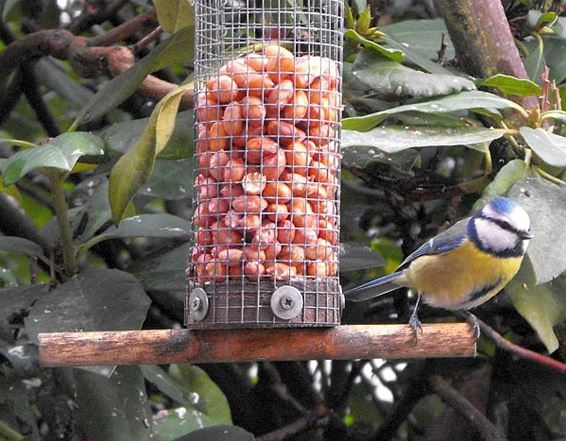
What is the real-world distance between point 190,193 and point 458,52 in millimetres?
915

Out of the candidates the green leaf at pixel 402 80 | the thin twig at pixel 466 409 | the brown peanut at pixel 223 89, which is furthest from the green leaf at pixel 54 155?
the thin twig at pixel 466 409

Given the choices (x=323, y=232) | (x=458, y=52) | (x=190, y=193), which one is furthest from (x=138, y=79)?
(x=458, y=52)

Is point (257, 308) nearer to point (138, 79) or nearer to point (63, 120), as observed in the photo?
point (138, 79)

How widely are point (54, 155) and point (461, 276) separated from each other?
1196mm

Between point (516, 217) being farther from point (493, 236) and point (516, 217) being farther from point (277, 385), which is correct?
point (277, 385)

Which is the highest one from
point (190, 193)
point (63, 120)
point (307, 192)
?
point (307, 192)

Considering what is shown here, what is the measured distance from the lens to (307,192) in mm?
2918

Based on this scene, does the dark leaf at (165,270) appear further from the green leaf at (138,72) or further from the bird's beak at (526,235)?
the bird's beak at (526,235)

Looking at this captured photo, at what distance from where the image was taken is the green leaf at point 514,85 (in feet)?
9.91

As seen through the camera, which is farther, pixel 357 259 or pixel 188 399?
pixel 188 399

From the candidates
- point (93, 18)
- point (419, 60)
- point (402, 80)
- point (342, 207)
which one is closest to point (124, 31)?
point (93, 18)

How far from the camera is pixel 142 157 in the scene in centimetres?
282

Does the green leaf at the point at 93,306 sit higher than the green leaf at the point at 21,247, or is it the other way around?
the green leaf at the point at 93,306

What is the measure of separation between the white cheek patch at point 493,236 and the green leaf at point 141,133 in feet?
2.78
